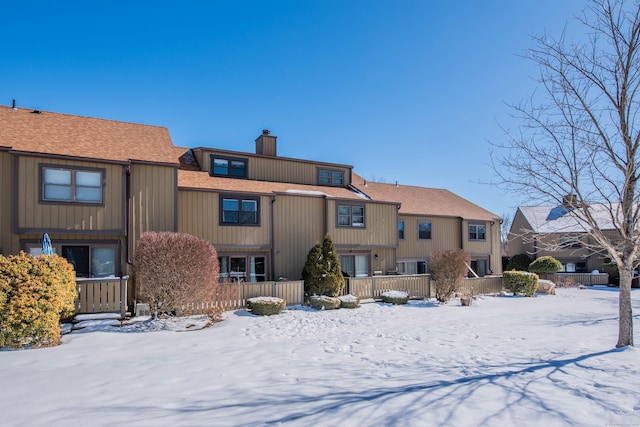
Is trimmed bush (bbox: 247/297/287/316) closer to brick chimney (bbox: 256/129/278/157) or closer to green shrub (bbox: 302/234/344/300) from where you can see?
green shrub (bbox: 302/234/344/300)

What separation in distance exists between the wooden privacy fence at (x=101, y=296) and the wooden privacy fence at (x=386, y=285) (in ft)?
29.8

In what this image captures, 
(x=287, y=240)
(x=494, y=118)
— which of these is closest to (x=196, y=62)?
(x=287, y=240)

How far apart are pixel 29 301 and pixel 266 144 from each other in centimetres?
1496

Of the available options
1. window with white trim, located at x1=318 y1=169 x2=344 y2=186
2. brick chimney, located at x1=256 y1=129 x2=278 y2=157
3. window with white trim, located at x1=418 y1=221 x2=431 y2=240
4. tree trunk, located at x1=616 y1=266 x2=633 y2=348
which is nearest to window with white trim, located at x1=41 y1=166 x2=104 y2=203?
brick chimney, located at x1=256 y1=129 x2=278 y2=157

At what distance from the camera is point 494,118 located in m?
9.82

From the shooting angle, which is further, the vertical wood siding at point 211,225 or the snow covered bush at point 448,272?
the snow covered bush at point 448,272

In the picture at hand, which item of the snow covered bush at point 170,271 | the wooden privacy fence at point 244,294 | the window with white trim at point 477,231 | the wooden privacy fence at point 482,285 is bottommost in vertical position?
the wooden privacy fence at point 482,285

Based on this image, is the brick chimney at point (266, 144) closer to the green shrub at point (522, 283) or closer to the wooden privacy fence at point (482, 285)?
the wooden privacy fence at point (482, 285)

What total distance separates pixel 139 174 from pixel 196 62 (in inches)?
220

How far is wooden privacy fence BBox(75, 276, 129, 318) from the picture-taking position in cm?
1192

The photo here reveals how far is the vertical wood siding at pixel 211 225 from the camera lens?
630 inches

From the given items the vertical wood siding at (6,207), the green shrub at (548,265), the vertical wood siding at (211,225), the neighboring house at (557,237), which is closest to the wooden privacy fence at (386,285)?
the vertical wood siding at (211,225)

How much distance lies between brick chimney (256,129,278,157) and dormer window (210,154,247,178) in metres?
2.10

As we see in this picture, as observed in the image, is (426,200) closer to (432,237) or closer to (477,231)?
(432,237)
